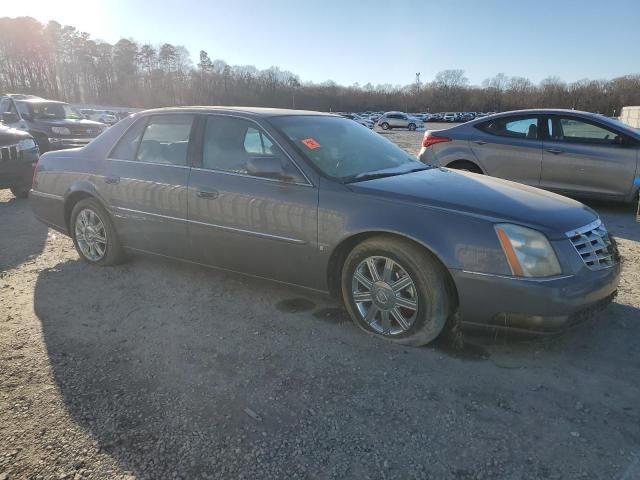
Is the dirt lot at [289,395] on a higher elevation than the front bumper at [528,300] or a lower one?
lower

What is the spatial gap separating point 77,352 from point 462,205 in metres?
2.71

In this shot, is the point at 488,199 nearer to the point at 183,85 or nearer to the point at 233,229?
the point at 233,229

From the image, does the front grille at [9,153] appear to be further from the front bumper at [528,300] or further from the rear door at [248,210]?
the front bumper at [528,300]

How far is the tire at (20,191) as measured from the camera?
8.35 metres

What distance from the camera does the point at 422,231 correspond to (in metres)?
A: 3.01

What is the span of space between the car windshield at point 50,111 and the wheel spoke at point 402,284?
42.1 feet

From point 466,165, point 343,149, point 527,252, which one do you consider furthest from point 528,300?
point 466,165

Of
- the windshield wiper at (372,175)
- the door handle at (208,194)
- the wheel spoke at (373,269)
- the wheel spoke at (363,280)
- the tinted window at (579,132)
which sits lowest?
the wheel spoke at (363,280)

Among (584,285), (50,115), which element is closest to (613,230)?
(584,285)

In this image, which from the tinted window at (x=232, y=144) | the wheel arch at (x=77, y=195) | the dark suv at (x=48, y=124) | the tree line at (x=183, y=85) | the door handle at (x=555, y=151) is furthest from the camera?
the tree line at (x=183, y=85)

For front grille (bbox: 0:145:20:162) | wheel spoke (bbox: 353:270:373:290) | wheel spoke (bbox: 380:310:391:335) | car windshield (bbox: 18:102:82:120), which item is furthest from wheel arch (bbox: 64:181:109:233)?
car windshield (bbox: 18:102:82:120)

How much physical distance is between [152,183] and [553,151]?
5815mm

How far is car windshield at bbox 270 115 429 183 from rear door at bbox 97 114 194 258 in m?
0.99

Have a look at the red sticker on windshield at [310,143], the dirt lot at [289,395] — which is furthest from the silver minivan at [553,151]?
the red sticker on windshield at [310,143]
